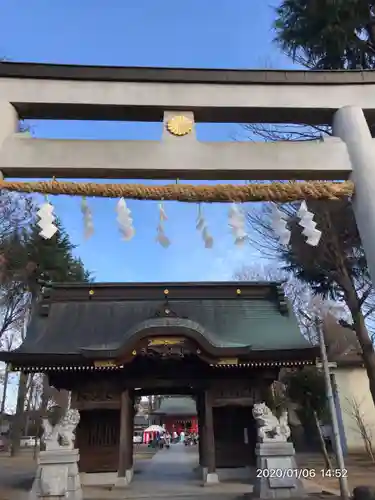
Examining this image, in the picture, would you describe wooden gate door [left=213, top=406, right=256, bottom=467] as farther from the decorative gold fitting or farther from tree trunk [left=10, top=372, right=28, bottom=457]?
tree trunk [left=10, top=372, right=28, bottom=457]

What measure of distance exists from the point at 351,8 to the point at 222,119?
606cm

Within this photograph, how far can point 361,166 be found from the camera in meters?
5.23

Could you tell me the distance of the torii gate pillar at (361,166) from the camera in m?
4.89

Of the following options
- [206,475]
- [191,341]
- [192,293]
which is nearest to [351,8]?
[191,341]

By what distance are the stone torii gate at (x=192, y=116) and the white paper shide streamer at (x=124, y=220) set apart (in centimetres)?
42

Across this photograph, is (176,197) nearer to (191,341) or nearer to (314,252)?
(191,341)

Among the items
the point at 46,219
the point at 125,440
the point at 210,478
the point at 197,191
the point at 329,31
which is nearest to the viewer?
the point at 197,191

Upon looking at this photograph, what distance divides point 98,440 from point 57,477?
275 cm

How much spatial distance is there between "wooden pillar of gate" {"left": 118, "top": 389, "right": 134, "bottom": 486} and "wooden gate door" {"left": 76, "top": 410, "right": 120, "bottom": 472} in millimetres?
205

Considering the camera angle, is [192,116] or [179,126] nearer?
[179,126]

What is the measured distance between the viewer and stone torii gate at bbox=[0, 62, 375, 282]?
16.8 ft

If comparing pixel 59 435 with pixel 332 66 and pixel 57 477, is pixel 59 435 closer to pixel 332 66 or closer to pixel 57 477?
pixel 57 477

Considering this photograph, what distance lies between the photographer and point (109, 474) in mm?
12500

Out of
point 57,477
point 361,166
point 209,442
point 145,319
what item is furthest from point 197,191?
point 209,442
